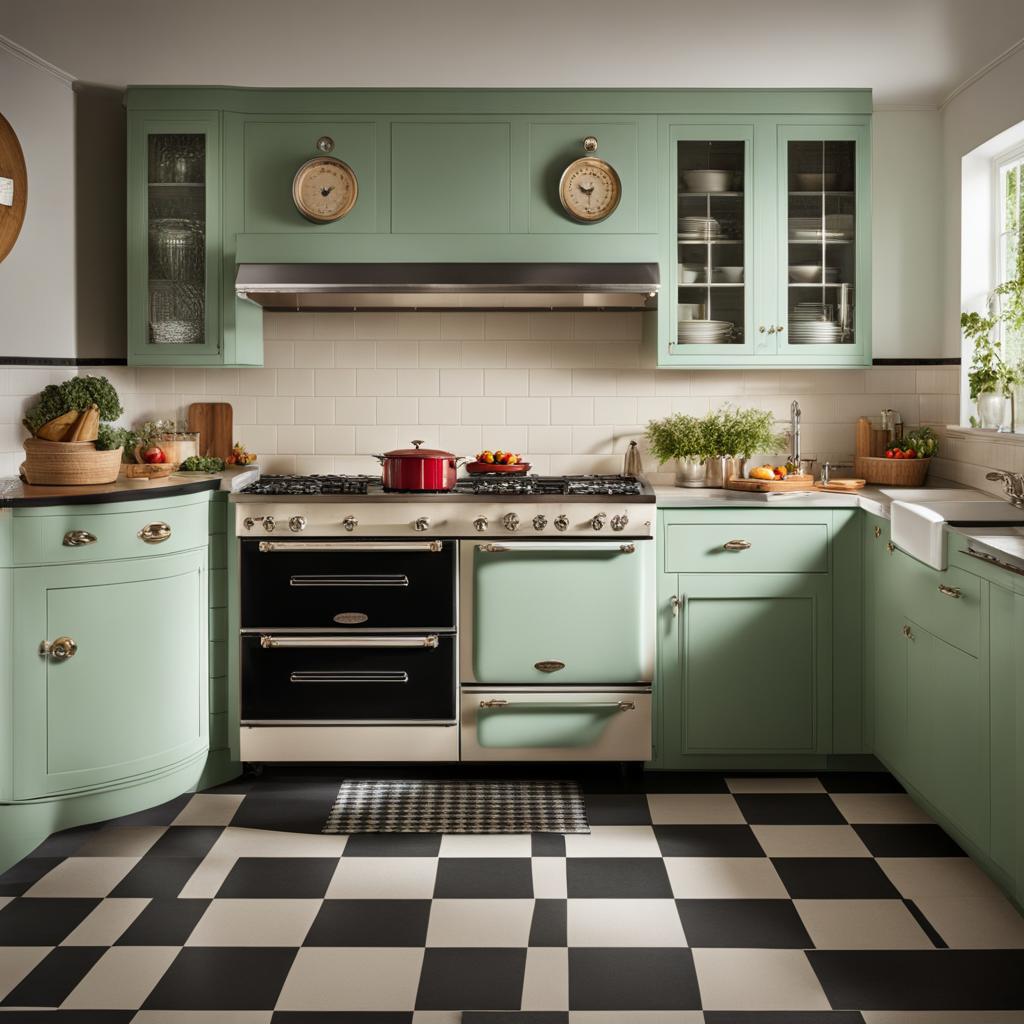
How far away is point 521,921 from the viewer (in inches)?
107

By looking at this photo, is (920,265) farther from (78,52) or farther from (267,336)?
(78,52)

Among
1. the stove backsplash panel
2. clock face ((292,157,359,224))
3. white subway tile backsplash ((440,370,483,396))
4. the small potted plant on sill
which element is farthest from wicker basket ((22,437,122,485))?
white subway tile backsplash ((440,370,483,396))

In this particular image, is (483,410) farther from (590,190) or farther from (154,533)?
(154,533)

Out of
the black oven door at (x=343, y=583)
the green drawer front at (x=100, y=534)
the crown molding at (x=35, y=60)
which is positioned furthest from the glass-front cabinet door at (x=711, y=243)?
the crown molding at (x=35, y=60)

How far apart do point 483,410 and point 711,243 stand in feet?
3.68

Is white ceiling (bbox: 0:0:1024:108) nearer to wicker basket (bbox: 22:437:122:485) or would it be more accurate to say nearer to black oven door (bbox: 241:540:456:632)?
wicker basket (bbox: 22:437:122:485)

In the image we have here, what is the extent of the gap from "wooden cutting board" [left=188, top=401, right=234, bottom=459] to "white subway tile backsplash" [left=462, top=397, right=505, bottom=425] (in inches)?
38.3

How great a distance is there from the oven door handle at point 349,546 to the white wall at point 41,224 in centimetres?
120

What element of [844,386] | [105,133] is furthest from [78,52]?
[844,386]

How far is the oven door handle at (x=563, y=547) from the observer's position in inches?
144

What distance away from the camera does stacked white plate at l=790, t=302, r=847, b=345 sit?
4066 millimetres

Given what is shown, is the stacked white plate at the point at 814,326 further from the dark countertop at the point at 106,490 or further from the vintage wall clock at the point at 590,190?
the dark countertop at the point at 106,490

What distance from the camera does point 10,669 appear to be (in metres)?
3.19

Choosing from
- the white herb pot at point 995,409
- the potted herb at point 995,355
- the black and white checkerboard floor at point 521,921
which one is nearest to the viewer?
the black and white checkerboard floor at point 521,921
